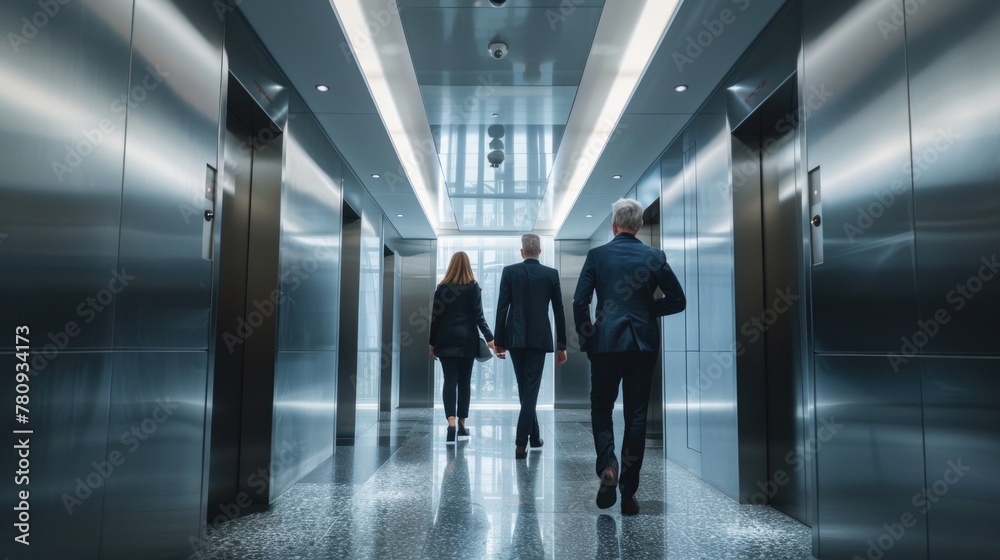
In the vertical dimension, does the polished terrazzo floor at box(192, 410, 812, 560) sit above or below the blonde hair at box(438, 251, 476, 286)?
below

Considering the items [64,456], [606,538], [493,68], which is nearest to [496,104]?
[493,68]

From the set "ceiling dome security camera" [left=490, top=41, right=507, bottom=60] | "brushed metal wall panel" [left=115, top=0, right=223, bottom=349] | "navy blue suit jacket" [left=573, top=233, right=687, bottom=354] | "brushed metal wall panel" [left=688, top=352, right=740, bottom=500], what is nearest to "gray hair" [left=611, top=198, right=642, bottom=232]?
"navy blue suit jacket" [left=573, top=233, right=687, bottom=354]

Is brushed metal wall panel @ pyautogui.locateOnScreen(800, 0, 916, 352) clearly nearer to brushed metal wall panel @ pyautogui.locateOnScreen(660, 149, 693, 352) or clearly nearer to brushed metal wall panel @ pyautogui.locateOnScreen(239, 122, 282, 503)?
brushed metal wall panel @ pyautogui.locateOnScreen(660, 149, 693, 352)

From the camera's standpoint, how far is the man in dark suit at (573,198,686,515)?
3617 mm

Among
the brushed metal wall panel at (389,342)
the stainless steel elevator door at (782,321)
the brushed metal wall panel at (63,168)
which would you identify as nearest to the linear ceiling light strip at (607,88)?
the stainless steel elevator door at (782,321)

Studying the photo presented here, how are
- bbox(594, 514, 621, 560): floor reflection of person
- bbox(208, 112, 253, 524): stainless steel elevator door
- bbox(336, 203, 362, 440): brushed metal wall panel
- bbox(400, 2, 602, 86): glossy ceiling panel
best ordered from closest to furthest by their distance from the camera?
bbox(594, 514, 621, 560): floor reflection of person < bbox(400, 2, 602, 86): glossy ceiling panel < bbox(208, 112, 253, 524): stainless steel elevator door < bbox(336, 203, 362, 440): brushed metal wall panel

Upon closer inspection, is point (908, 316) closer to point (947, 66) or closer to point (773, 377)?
point (947, 66)

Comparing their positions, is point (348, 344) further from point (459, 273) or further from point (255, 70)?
point (255, 70)

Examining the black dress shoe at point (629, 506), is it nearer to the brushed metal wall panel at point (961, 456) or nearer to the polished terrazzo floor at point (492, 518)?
the polished terrazzo floor at point (492, 518)

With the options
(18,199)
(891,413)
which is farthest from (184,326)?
(891,413)

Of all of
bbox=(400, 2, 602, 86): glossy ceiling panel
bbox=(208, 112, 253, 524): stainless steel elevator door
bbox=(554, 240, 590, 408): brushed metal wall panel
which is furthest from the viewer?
bbox=(554, 240, 590, 408): brushed metal wall panel

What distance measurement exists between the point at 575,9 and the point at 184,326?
262cm

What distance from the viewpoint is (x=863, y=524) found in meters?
2.61

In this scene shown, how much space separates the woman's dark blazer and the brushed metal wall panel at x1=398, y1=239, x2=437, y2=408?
415cm
